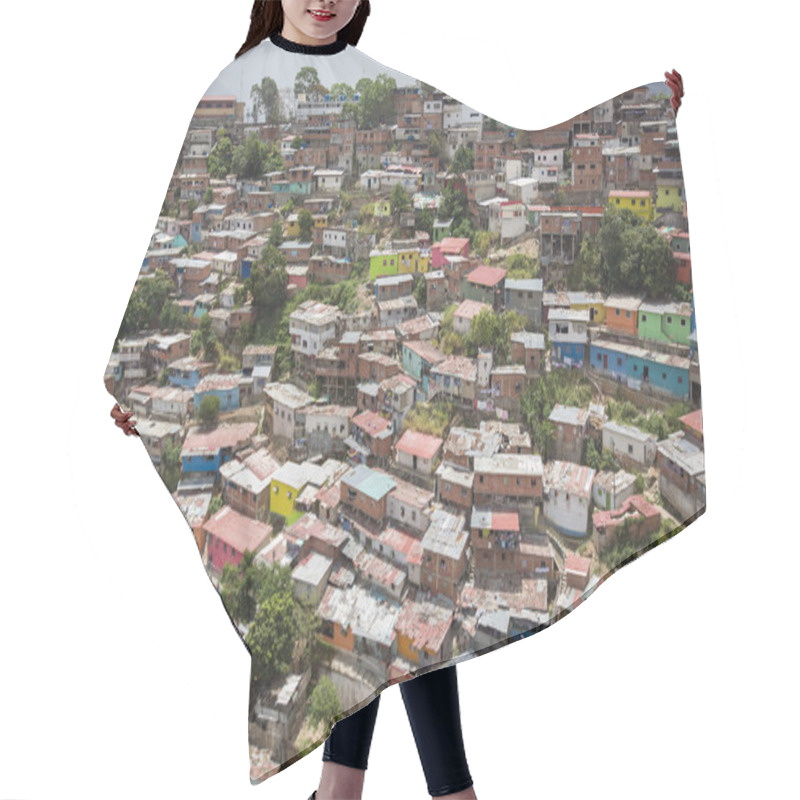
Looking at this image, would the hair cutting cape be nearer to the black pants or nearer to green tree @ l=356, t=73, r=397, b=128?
green tree @ l=356, t=73, r=397, b=128

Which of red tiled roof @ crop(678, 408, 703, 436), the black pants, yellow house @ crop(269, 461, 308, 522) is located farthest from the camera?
the black pants

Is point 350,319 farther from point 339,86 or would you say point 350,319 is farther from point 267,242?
point 339,86

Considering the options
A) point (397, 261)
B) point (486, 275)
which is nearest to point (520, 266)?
point (486, 275)

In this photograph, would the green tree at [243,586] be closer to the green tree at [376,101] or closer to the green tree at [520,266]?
the green tree at [520,266]

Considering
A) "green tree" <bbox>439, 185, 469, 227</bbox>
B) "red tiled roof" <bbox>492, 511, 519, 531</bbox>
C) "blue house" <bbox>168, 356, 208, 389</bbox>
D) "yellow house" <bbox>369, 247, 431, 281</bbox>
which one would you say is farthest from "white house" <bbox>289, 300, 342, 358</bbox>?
"red tiled roof" <bbox>492, 511, 519, 531</bbox>

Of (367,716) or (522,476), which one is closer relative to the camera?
(522,476)

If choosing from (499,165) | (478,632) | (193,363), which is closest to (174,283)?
(193,363)
